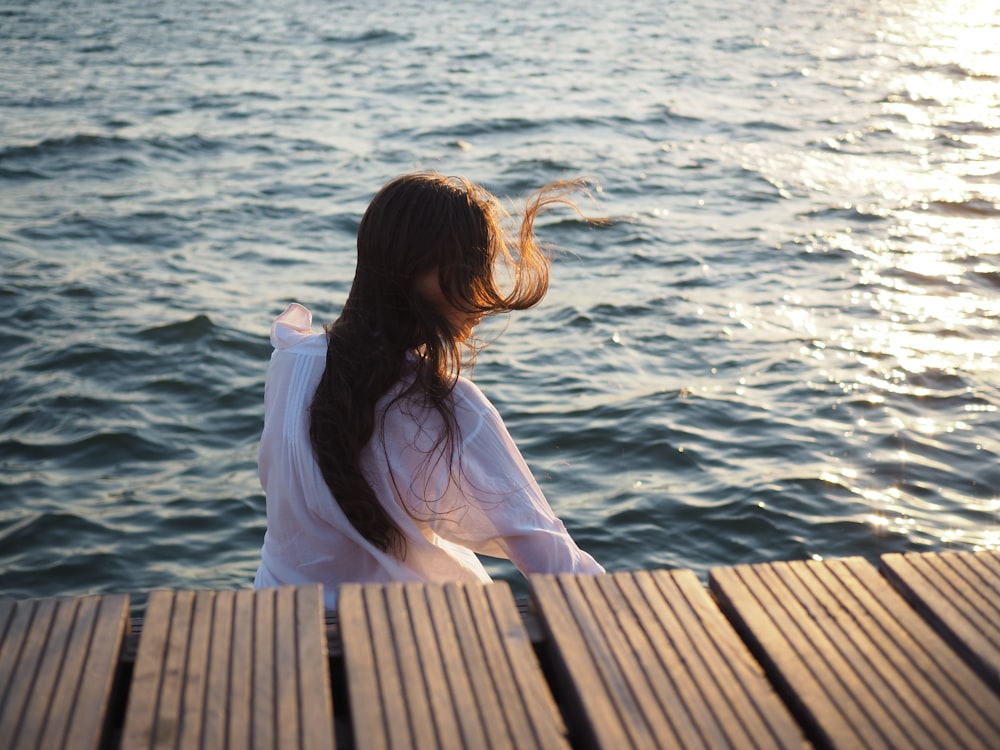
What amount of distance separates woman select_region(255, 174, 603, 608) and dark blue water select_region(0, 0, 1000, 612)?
2.44 metres

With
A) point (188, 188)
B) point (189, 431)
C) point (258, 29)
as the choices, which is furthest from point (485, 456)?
point (258, 29)

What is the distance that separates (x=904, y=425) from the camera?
19.2 ft

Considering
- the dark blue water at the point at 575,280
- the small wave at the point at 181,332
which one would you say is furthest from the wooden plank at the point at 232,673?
the small wave at the point at 181,332

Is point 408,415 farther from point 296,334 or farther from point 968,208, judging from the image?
point 968,208

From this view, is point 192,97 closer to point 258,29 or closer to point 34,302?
point 258,29

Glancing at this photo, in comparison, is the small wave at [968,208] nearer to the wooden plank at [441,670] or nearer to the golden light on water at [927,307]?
the golden light on water at [927,307]

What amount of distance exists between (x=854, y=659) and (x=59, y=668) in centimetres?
128

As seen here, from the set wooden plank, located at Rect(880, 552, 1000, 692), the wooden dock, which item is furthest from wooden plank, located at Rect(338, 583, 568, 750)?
wooden plank, located at Rect(880, 552, 1000, 692)

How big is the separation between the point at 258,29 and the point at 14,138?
250 inches

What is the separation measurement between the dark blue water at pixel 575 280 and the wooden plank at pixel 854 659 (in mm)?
2636

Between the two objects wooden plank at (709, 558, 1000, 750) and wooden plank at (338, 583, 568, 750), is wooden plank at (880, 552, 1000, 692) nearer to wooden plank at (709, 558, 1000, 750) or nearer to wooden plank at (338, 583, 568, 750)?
wooden plank at (709, 558, 1000, 750)

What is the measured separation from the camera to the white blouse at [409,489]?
2316mm

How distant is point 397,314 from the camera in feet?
7.79

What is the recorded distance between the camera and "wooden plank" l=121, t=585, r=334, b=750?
5.67 ft
